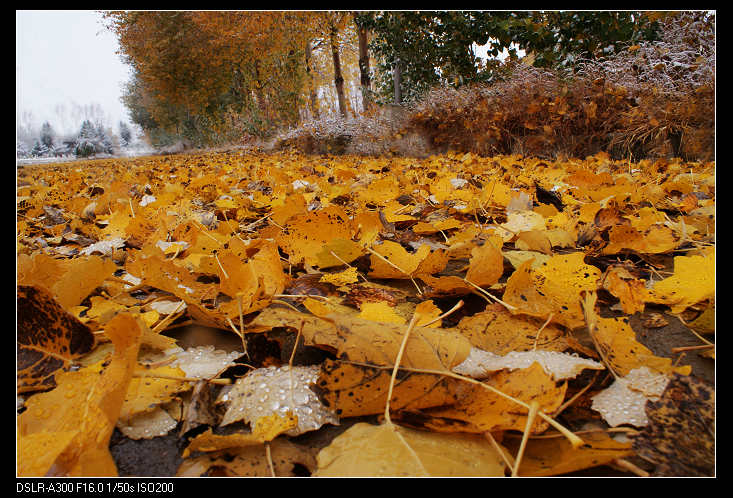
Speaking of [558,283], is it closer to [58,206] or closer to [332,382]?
[332,382]

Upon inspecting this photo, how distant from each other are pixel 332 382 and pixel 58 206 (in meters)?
2.10

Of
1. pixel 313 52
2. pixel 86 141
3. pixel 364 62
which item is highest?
pixel 313 52

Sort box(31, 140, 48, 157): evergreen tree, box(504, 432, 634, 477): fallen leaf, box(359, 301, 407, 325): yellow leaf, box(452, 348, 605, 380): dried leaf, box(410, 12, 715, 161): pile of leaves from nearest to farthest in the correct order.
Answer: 1. box(504, 432, 634, 477): fallen leaf
2. box(452, 348, 605, 380): dried leaf
3. box(359, 301, 407, 325): yellow leaf
4. box(31, 140, 48, 157): evergreen tree
5. box(410, 12, 715, 161): pile of leaves

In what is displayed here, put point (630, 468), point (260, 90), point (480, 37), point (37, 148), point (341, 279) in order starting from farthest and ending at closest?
point (260, 90) → point (480, 37) → point (37, 148) → point (341, 279) → point (630, 468)

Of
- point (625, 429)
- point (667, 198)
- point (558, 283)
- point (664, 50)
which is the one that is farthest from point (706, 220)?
point (664, 50)

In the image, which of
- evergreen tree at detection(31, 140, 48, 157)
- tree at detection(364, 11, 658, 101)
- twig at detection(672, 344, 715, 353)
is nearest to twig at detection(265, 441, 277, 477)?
twig at detection(672, 344, 715, 353)

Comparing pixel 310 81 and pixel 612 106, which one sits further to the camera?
pixel 310 81

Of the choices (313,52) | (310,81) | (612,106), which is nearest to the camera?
(612,106)

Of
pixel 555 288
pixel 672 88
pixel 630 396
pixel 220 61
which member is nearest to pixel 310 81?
pixel 220 61

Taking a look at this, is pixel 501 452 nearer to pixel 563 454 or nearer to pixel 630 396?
pixel 563 454

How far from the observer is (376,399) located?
1.40 feet

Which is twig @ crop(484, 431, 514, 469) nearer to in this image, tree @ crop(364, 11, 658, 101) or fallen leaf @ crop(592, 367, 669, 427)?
fallen leaf @ crop(592, 367, 669, 427)

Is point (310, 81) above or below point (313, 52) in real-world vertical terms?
below

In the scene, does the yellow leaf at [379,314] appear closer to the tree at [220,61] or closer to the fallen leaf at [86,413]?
the fallen leaf at [86,413]
